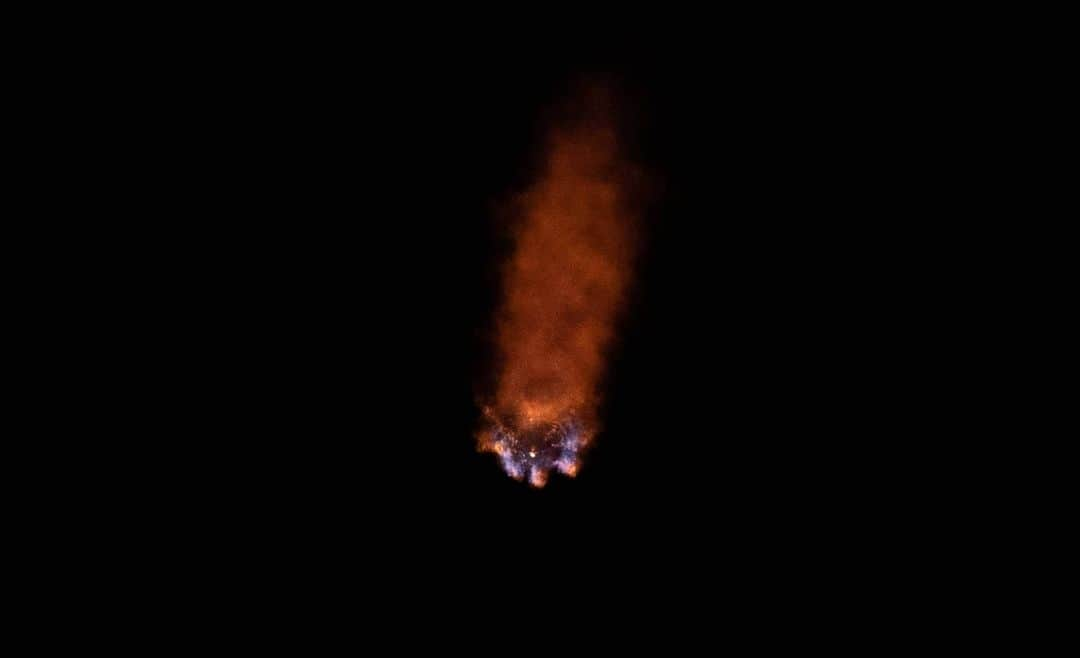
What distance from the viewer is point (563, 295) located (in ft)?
11.8

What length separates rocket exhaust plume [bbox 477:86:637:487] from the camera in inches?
139

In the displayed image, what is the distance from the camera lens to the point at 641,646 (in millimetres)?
3580

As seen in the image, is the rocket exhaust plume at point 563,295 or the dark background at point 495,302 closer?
the dark background at point 495,302

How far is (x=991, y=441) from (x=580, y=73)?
341 centimetres

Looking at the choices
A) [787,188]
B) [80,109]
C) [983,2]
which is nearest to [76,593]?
[80,109]

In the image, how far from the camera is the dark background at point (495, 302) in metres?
3.37

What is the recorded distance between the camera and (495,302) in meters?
3.64

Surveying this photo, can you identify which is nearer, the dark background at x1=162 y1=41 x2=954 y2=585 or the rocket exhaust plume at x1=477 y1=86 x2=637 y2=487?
the dark background at x1=162 y1=41 x2=954 y2=585

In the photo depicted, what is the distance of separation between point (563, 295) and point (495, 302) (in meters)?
0.45

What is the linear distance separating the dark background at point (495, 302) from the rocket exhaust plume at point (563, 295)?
5.3 inches

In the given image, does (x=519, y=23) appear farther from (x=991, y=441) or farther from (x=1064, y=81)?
(x=991, y=441)

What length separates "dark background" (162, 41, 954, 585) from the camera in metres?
3.37

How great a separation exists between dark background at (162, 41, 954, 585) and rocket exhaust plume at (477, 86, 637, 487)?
0.14 m

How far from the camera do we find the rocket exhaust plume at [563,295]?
3520 millimetres
